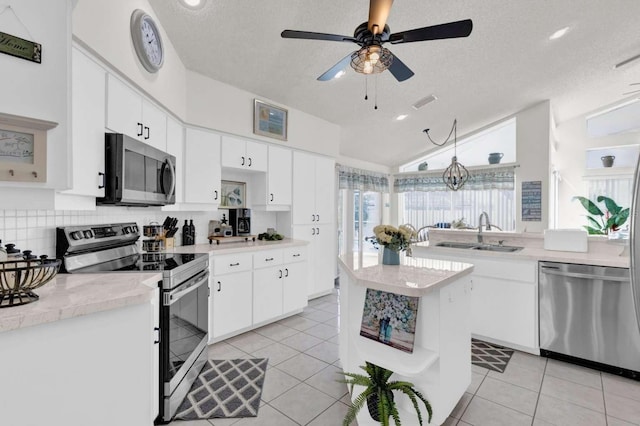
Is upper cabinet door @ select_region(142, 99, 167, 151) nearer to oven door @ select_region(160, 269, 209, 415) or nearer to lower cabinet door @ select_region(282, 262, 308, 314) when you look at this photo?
oven door @ select_region(160, 269, 209, 415)

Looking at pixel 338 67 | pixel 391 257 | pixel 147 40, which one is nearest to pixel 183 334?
pixel 391 257

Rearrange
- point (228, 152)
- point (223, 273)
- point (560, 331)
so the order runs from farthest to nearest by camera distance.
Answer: point (228, 152), point (223, 273), point (560, 331)

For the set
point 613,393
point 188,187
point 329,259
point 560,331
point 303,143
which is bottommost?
point 613,393

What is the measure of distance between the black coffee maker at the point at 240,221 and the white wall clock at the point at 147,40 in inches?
70.4

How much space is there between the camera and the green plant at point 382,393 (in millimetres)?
1573

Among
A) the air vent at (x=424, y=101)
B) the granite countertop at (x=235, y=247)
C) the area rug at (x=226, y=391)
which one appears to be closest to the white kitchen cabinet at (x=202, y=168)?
the granite countertop at (x=235, y=247)

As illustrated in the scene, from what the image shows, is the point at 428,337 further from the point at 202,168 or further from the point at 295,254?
the point at 202,168

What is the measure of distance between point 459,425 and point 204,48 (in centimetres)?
354

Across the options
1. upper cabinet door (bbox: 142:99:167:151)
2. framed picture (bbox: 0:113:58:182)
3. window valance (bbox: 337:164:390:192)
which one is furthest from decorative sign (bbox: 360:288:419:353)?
window valance (bbox: 337:164:390:192)

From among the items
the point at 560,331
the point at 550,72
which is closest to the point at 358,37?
the point at 560,331

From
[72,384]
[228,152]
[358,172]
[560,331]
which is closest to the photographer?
[72,384]

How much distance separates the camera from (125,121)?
2.07 meters

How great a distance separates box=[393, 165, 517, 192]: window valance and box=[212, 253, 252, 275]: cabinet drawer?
16.3 feet

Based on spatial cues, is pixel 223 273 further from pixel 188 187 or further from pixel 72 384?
pixel 72 384
